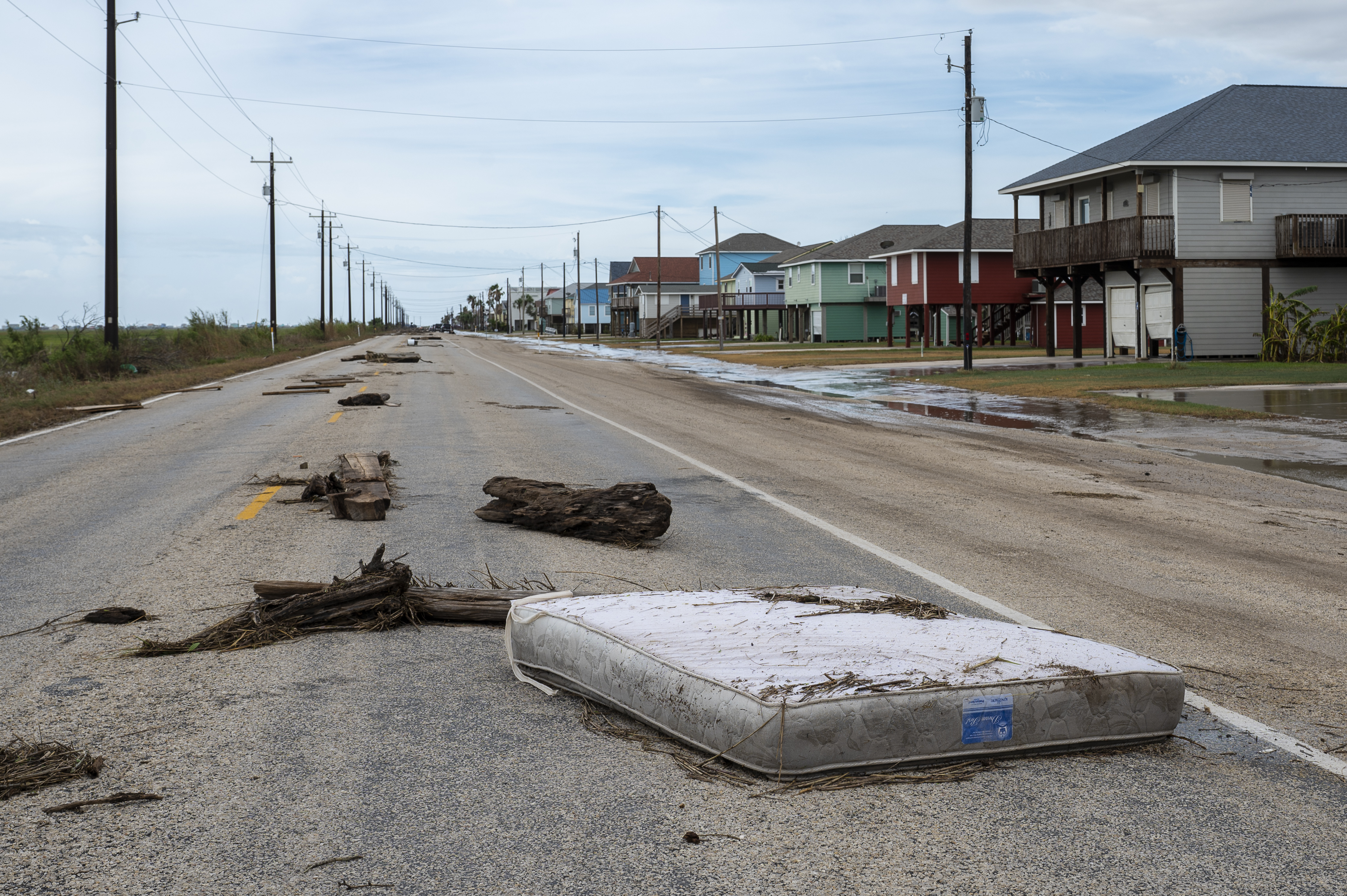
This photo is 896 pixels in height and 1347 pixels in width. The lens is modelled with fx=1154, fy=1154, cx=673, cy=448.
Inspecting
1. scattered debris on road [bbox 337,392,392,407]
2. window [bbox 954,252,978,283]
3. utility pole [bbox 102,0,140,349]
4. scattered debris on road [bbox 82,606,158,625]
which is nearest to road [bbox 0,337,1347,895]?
scattered debris on road [bbox 82,606,158,625]

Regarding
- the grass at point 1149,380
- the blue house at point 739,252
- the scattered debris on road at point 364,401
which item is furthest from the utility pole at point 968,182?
the blue house at point 739,252

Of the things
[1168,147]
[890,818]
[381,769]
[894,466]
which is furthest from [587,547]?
[1168,147]

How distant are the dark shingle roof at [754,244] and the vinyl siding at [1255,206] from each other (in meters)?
70.2

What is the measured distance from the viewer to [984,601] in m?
6.32

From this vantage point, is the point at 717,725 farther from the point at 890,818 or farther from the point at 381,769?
the point at 381,769

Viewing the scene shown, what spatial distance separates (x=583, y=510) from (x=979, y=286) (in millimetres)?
50582

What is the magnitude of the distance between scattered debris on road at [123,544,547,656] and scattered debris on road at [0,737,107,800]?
4.94 ft

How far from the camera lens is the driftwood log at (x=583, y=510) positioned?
7.98 m

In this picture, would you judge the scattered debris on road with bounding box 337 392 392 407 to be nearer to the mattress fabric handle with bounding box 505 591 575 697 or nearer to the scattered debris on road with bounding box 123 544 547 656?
the scattered debris on road with bounding box 123 544 547 656

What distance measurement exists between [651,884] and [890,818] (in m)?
0.85

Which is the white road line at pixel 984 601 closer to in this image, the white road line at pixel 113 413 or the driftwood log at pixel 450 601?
the driftwood log at pixel 450 601

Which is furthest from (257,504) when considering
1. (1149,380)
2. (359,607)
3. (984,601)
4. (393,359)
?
(393,359)

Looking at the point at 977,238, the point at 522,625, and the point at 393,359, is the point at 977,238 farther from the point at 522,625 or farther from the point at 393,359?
the point at 522,625

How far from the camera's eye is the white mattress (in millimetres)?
3859
